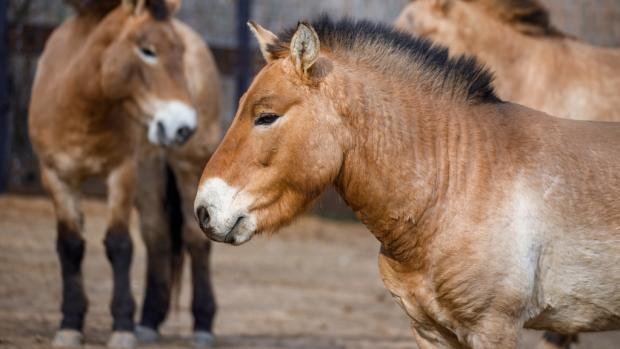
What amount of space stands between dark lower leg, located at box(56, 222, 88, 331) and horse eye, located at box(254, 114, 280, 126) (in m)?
2.86

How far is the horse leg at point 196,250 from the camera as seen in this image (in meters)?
7.15

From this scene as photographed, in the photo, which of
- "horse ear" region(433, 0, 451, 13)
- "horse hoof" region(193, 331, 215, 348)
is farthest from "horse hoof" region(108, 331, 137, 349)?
"horse ear" region(433, 0, 451, 13)

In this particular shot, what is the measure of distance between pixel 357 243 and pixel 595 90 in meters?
6.29

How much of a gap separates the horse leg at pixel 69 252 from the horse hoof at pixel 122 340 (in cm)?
21

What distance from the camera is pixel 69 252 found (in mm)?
6512

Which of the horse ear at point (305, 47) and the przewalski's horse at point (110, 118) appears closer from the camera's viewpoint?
the horse ear at point (305, 47)

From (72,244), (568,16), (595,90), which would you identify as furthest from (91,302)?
(568,16)

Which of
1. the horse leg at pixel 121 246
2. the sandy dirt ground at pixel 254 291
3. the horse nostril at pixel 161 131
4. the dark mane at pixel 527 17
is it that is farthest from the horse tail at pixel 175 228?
the dark mane at pixel 527 17

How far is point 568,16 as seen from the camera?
38.4ft

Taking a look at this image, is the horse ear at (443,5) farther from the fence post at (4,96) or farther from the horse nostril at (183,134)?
the fence post at (4,96)

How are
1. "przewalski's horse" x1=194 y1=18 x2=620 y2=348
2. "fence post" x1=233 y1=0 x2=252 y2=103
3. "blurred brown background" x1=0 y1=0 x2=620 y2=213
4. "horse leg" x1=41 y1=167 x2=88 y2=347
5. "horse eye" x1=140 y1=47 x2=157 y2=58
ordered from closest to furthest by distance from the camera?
"przewalski's horse" x1=194 y1=18 x2=620 y2=348, "horse leg" x1=41 y1=167 x2=88 y2=347, "horse eye" x1=140 y1=47 x2=157 y2=58, "blurred brown background" x1=0 y1=0 x2=620 y2=213, "fence post" x1=233 y1=0 x2=252 y2=103

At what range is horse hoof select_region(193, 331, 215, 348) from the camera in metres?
6.96

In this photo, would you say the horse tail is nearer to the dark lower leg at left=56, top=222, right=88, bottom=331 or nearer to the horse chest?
the dark lower leg at left=56, top=222, right=88, bottom=331

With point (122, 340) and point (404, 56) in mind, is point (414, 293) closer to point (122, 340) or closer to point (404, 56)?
point (404, 56)
